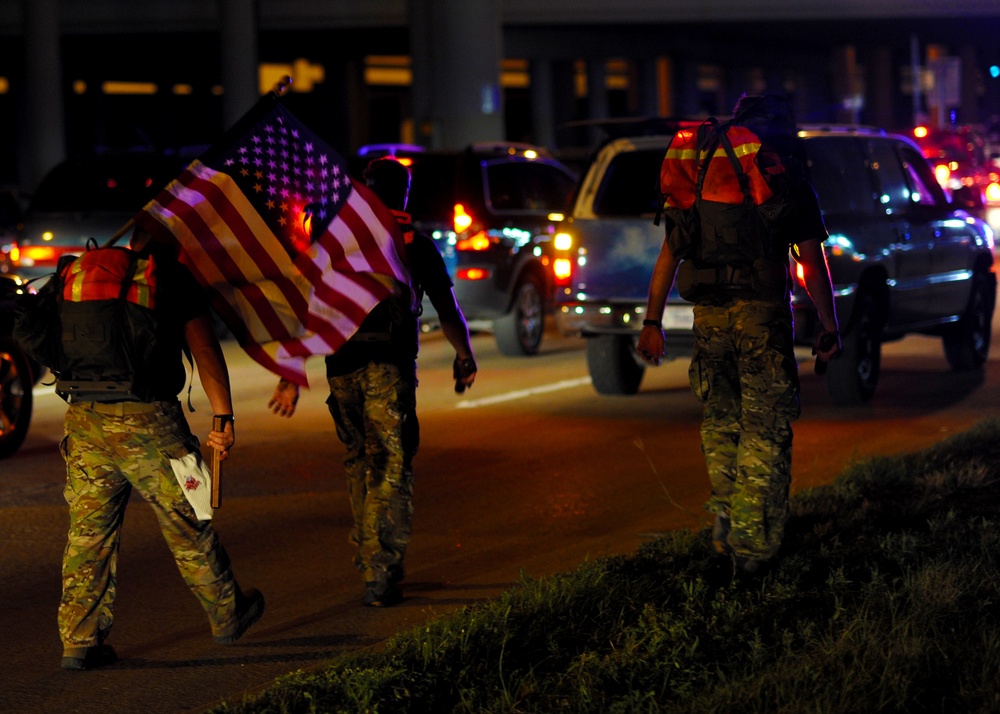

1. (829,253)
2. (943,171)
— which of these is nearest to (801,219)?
(829,253)

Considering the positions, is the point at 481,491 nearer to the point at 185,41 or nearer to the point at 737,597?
the point at 737,597

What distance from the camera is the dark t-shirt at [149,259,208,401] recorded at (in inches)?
210

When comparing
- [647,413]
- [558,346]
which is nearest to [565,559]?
[647,413]

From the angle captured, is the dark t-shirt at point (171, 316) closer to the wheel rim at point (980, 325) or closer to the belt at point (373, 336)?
the belt at point (373, 336)

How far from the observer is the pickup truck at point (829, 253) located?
36.0 feet

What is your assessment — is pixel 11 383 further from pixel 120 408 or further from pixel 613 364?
pixel 120 408

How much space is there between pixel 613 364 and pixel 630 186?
154 cm

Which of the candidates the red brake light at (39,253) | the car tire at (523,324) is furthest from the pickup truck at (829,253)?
the red brake light at (39,253)

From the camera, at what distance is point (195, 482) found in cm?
538

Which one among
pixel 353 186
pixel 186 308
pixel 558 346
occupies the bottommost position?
pixel 558 346

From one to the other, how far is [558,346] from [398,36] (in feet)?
123

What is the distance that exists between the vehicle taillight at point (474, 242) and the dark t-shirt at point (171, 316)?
363 inches

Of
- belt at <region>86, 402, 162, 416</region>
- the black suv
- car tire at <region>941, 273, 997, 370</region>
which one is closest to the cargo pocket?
belt at <region>86, 402, 162, 416</region>

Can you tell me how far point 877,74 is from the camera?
79312 millimetres
